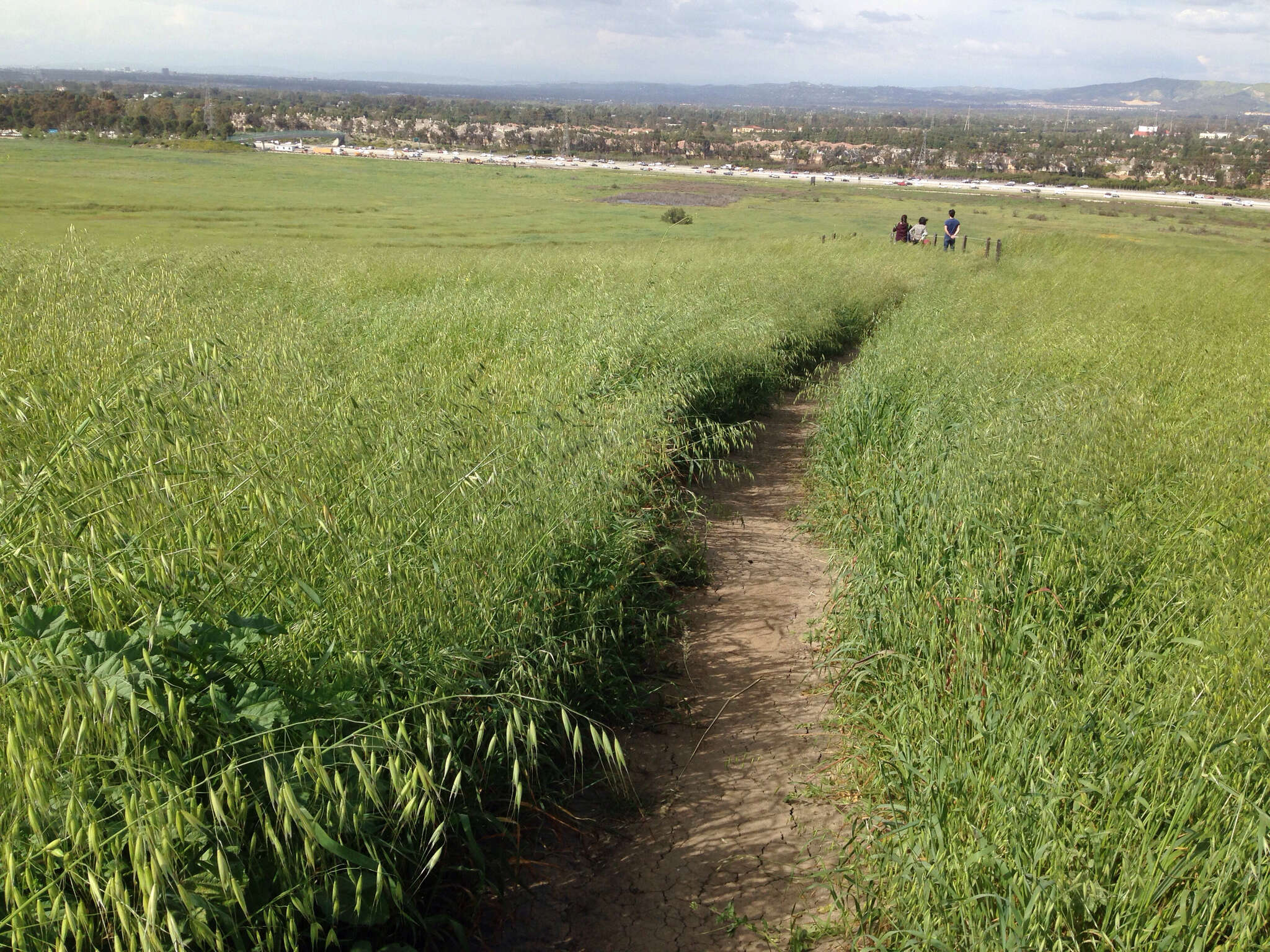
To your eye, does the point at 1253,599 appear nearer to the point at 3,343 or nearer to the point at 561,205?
the point at 3,343

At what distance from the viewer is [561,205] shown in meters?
42.3

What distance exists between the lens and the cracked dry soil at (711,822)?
3086 mm

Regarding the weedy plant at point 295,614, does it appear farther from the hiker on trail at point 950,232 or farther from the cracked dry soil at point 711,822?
the hiker on trail at point 950,232

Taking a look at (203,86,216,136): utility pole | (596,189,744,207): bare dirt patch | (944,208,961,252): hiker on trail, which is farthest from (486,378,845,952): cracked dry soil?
(203,86,216,136): utility pole

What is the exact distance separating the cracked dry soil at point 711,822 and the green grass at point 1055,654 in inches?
10.7

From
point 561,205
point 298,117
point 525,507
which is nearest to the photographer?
point 525,507

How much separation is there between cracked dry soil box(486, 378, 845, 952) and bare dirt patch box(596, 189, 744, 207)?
140ft

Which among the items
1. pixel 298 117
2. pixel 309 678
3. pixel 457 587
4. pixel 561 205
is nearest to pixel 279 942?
pixel 309 678

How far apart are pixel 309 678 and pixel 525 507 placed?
1.52m

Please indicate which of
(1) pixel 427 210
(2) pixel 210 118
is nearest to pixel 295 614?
(1) pixel 427 210

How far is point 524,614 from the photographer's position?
11.9 ft

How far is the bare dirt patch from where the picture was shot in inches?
1837

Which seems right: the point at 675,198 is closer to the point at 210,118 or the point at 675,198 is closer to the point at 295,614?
the point at 295,614

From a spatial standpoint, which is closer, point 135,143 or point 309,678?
point 309,678
